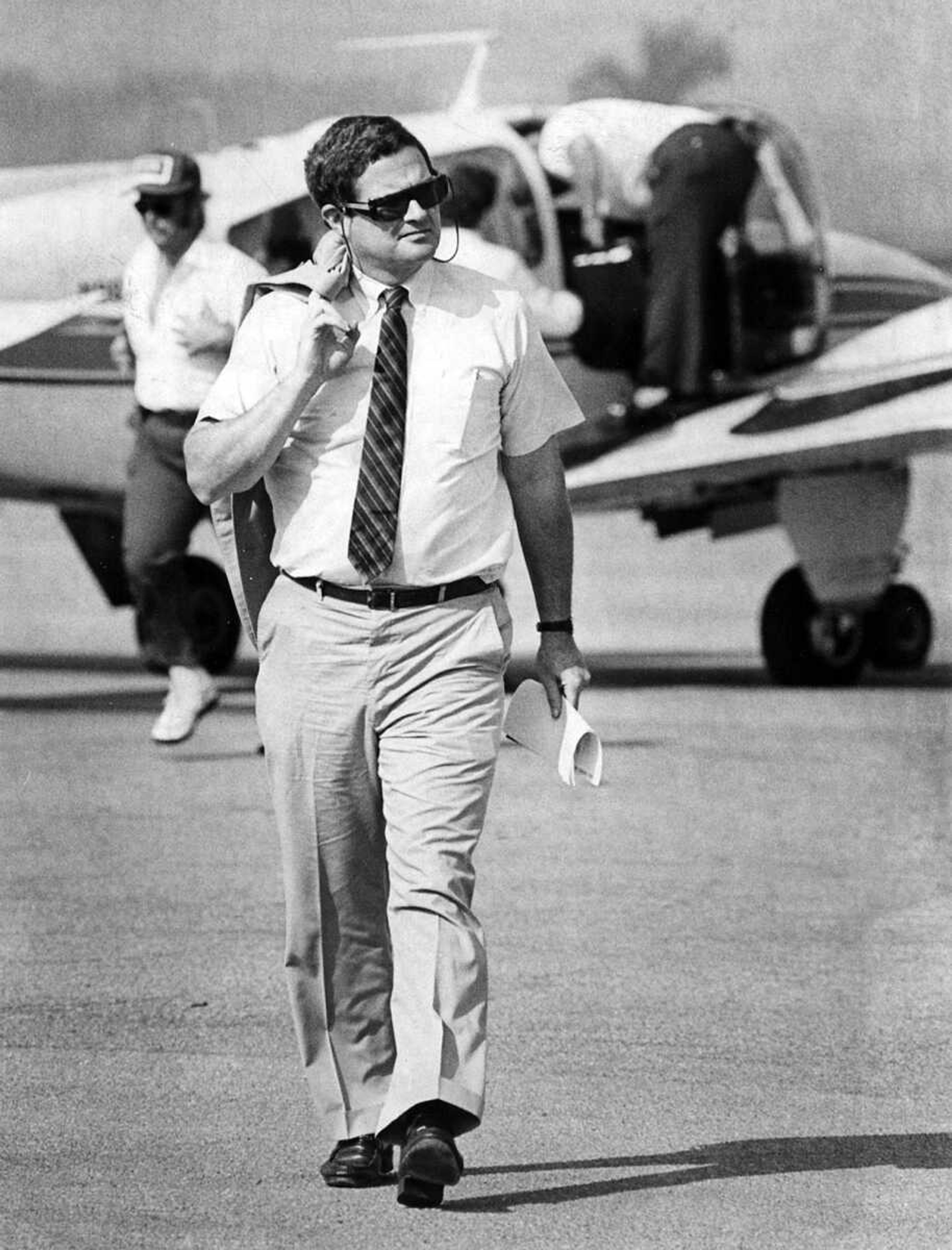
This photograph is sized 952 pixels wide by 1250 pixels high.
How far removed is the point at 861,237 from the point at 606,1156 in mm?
11159

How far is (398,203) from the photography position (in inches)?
166

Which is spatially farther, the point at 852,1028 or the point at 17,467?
the point at 17,467

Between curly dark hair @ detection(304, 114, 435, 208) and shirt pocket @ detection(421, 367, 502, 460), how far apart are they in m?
0.33

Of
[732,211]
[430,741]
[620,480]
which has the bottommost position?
[620,480]

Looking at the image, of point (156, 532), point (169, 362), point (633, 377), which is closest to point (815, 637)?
point (633, 377)

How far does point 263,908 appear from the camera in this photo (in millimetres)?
6793

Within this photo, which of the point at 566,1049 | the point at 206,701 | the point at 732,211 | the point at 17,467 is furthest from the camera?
the point at 732,211

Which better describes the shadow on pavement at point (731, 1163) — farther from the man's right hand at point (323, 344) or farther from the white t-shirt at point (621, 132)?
the white t-shirt at point (621, 132)

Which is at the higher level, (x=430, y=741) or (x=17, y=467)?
(x=430, y=741)

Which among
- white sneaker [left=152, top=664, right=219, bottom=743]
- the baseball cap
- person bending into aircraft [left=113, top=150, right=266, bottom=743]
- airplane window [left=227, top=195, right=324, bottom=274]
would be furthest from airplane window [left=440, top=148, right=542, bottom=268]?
white sneaker [left=152, top=664, right=219, bottom=743]

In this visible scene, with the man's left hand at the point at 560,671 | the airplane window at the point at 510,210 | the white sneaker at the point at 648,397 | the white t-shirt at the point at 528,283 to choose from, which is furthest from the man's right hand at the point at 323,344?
the white sneaker at the point at 648,397

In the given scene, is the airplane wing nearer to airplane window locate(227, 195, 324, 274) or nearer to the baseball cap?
airplane window locate(227, 195, 324, 274)

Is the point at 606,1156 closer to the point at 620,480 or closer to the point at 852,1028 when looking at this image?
the point at 852,1028

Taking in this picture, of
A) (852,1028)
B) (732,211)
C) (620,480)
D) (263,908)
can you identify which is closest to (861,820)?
(263,908)
